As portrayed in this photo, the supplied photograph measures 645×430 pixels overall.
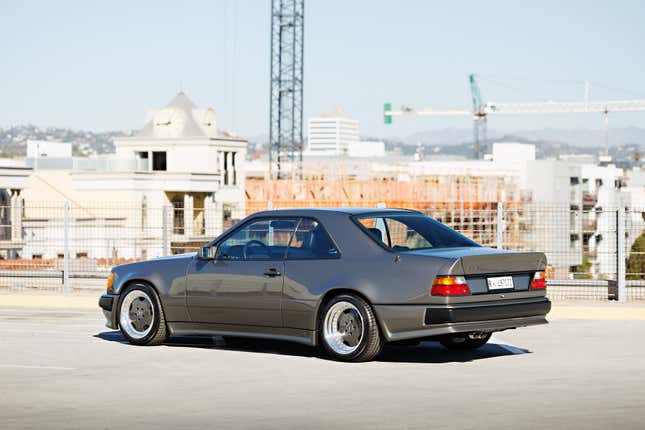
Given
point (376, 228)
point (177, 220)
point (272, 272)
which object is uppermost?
point (177, 220)

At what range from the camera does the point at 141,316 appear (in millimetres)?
13383

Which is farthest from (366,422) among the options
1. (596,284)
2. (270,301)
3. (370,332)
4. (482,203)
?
(482,203)

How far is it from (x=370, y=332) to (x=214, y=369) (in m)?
1.49

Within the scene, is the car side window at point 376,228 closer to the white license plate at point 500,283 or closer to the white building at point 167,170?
the white license plate at point 500,283

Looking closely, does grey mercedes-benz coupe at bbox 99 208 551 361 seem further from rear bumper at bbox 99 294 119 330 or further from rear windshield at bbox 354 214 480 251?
rear bumper at bbox 99 294 119 330

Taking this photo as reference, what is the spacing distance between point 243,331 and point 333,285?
1.33 metres

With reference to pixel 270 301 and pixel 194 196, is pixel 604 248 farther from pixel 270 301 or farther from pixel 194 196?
pixel 194 196

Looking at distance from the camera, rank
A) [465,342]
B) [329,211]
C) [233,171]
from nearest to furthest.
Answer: [329,211] → [465,342] → [233,171]

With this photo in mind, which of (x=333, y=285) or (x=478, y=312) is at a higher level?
(x=333, y=285)

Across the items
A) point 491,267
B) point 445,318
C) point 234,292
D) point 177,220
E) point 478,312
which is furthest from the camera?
point 177,220

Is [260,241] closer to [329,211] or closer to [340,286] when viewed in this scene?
[329,211]

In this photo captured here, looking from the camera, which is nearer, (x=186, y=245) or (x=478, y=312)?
(x=478, y=312)

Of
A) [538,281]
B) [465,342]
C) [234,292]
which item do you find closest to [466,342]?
[465,342]

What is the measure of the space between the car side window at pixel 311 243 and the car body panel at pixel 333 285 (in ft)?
0.20
